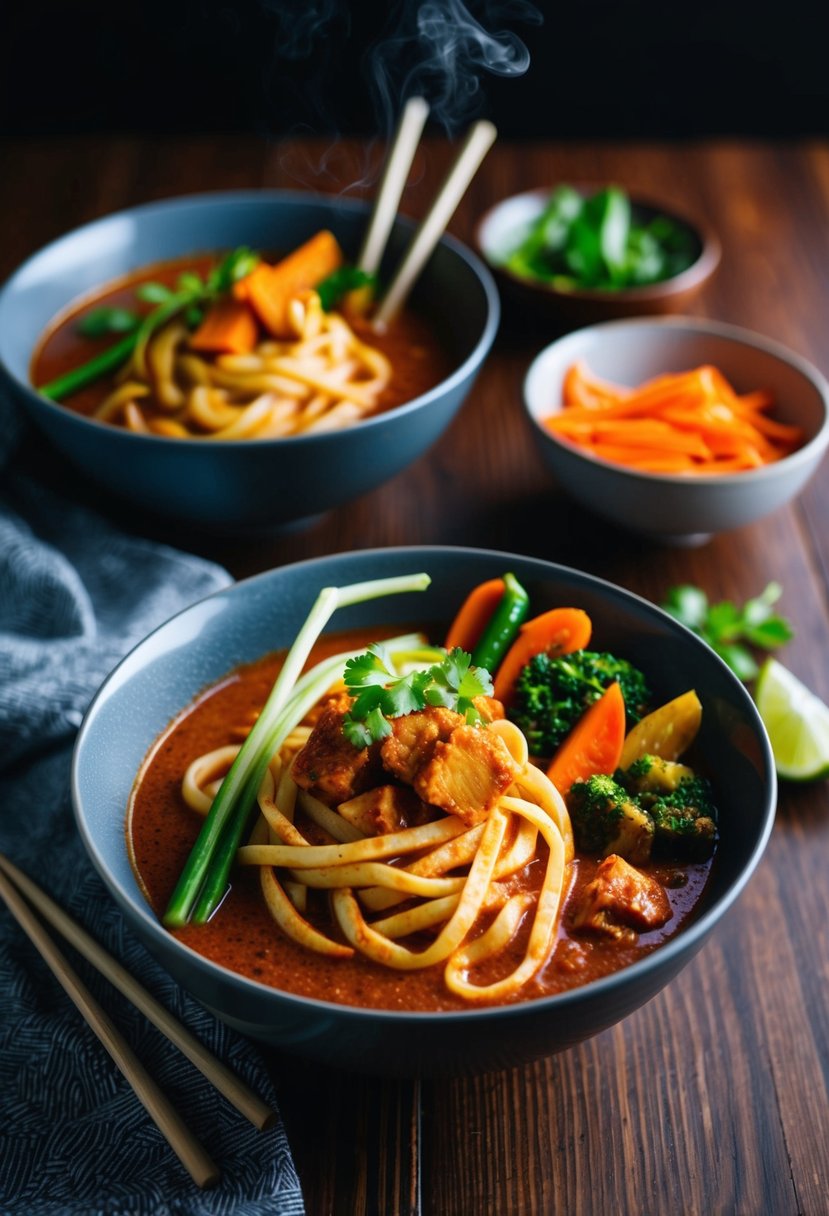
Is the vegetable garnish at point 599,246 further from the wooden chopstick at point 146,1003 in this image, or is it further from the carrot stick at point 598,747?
the wooden chopstick at point 146,1003

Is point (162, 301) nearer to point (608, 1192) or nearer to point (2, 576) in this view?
point (2, 576)

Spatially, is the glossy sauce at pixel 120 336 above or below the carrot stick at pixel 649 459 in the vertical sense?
above

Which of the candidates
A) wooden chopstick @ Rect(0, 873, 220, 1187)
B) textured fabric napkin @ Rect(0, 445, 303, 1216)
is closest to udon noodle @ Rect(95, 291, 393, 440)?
textured fabric napkin @ Rect(0, 445, 303, 1216)

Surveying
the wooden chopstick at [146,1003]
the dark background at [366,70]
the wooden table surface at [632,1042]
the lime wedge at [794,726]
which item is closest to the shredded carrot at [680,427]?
the wooden table surface at [632,1042]

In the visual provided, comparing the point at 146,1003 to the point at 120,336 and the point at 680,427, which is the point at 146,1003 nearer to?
the point at 680,427

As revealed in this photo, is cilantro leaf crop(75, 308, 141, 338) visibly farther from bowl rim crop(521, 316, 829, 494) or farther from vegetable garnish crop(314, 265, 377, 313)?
bowl rim crop(521, 316, 829, 494)

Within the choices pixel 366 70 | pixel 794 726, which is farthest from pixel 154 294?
pixel 366 70

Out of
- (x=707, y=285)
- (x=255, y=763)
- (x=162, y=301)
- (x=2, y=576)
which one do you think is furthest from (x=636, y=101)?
(x=255, y=763)
